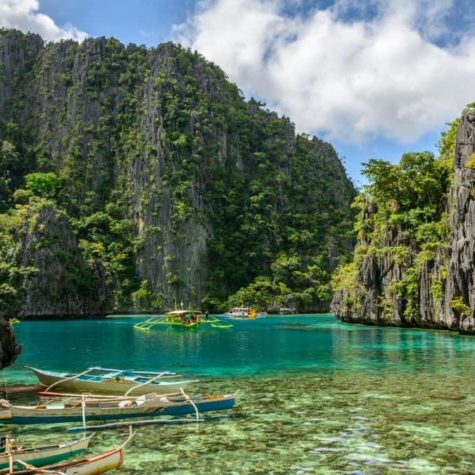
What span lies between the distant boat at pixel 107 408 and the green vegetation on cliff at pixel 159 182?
251 feet

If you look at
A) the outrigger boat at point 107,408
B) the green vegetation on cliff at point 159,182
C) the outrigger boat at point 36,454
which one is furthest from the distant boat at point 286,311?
the outrigger boat at point 36,454

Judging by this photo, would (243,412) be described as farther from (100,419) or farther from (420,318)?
(420,318)

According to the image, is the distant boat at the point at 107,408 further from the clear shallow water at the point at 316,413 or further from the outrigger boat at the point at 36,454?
the outrigger boat at the point at 36,454

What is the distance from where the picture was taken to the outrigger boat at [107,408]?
14.3 meters

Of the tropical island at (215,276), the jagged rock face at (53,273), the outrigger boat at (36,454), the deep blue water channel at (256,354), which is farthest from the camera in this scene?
the jagged rock face at (53,273)

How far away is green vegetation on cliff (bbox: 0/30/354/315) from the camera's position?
348ft

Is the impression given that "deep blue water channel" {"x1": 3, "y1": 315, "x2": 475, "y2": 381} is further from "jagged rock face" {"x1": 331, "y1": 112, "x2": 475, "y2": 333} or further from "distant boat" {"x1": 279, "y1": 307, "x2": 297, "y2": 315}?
"distant boat" {"x1": 279, "y1": 307, "x2": 297, "y2": 315}

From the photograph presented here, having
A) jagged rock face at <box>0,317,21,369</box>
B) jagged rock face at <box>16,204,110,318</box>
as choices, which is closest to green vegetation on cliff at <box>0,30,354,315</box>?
jagged rock face at <box>16,204,110,318</box>

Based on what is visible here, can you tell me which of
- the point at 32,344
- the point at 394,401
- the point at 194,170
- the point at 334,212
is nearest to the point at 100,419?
the point at 394,401

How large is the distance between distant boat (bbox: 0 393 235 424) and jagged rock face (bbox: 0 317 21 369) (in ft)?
20.1

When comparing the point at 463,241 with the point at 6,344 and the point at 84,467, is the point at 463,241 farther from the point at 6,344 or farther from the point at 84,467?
the point at 84,467

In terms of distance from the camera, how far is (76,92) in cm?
12512

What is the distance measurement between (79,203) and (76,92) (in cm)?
2840

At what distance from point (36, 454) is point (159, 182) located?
104 meters
